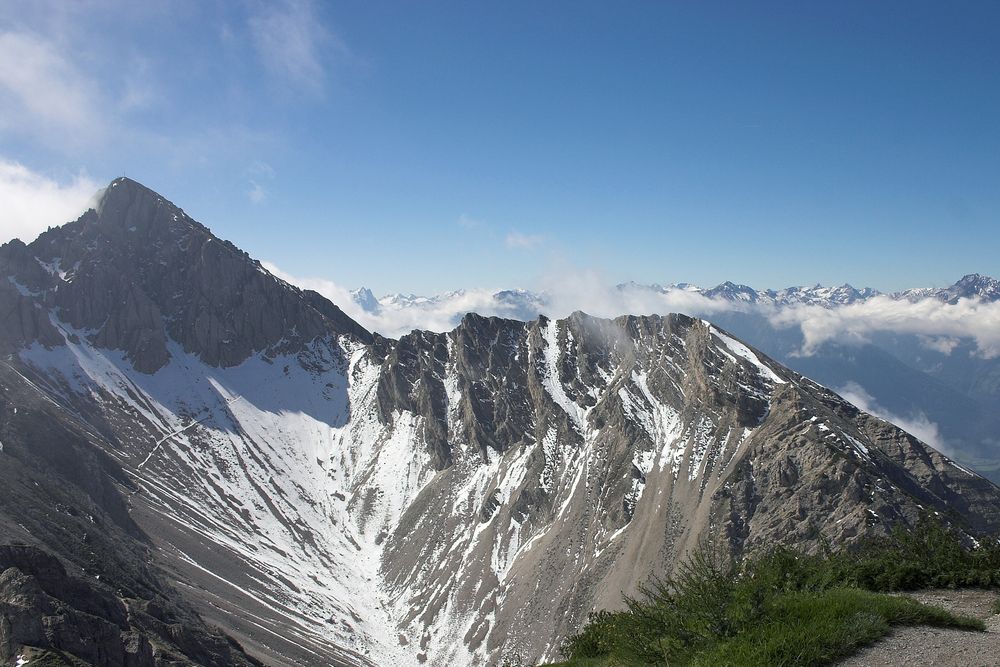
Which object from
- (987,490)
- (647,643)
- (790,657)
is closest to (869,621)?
(790,657)

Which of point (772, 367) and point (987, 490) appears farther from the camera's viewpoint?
point (772, 367)

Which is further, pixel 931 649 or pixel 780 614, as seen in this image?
pixel 780 614

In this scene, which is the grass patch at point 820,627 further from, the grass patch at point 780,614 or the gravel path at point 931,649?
the gravel path at point 931,649

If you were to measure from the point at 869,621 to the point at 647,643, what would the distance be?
5.33 metres

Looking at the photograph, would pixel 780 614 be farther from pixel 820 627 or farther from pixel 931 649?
pixel 931 649

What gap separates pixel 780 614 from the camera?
15312 mm

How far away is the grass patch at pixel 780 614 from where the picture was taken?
44.8ft

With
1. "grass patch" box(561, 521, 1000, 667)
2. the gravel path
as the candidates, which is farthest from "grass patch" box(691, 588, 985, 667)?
the gravel path

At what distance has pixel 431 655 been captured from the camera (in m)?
156

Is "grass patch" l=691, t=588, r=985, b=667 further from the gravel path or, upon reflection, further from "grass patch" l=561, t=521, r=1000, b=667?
the gravel path

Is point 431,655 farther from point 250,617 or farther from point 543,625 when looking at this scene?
point 250,617

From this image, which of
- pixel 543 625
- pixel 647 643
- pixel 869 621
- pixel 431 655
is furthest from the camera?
pixel 431 655

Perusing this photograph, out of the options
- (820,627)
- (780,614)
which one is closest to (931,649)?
(820,627)

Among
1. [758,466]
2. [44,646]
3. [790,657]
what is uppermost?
[758,466]
